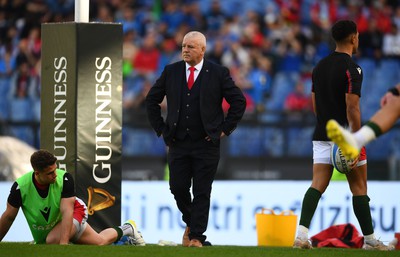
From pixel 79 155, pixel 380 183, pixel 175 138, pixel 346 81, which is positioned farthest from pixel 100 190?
pixel 380 183

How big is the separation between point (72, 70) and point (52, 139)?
0.74m

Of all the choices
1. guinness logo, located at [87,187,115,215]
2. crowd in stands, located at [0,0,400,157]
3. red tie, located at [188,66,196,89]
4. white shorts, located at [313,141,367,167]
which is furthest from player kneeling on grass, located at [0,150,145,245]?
Answer: crowd in stands, located at [0,0,400,157]

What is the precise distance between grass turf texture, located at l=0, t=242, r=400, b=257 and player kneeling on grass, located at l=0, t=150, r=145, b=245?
0.27m

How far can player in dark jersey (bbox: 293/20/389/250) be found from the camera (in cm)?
944

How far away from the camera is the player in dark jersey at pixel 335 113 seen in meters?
9.44

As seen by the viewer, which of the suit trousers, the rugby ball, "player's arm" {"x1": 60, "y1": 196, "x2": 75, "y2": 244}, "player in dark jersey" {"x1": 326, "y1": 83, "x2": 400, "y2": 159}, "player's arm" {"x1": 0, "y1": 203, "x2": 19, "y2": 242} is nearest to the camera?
"player in dark jersey" {"x1": 326, "y1": 83, "x2": 400, "y2": 159}

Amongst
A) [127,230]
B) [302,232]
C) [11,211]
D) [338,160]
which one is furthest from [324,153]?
[11,211]

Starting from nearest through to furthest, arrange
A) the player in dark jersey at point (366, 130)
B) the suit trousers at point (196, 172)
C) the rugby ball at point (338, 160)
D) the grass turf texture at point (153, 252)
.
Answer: the player in dark jersey at point (366, 130) → the grass turf texture at point (153, 252) → the rugby ball at point (338, 160) → the suit trousers at point (196, 172)

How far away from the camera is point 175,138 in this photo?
998 centimetres

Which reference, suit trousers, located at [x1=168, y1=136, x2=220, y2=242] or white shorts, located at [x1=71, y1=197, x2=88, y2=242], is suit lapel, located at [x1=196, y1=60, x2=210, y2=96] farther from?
white shorts, located at [x1=71, y1=197, x2=88, y2=242]

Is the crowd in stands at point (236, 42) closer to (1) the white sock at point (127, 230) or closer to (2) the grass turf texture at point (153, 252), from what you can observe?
(1) the white sock at point (127, 230)

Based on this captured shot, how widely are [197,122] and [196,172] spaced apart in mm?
472

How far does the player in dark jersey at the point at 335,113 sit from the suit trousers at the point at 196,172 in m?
0.94

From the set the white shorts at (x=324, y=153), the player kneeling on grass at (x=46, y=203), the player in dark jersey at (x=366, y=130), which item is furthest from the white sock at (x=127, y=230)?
the player in dark jersey at (x=366, y=130)
